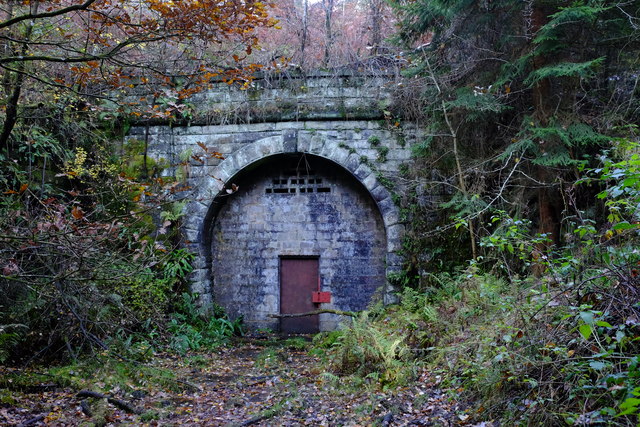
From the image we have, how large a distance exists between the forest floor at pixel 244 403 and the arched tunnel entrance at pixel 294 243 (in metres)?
2.75

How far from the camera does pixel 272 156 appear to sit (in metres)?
9.36

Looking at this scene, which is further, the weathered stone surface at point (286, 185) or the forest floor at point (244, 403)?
the weathered stone surface at point (286, 185)

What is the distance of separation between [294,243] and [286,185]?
1.17 meters

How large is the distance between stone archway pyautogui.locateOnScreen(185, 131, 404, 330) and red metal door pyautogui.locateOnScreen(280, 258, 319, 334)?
1.42 metres

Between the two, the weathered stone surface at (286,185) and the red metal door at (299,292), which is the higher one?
the weathered stone surface at (286,185)

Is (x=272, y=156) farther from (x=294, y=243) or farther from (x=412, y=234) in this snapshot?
(x=412, y=234)

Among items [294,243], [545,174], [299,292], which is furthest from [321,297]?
[545,174]

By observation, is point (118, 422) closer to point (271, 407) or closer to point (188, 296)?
point (271, 407)

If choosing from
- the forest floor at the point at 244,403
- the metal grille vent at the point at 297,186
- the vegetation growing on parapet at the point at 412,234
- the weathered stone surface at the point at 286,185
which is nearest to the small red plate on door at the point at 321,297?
the weathered stone surface at the point at 286,185

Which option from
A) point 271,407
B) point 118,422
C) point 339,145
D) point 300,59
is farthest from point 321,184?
point 118,422

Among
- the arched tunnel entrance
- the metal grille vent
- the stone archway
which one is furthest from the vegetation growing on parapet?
the metal grille vent

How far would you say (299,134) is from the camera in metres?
9.20

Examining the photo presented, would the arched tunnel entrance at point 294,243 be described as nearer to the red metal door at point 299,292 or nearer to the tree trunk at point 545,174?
the red metal door at point 299,292

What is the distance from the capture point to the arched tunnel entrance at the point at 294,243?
9492mm
